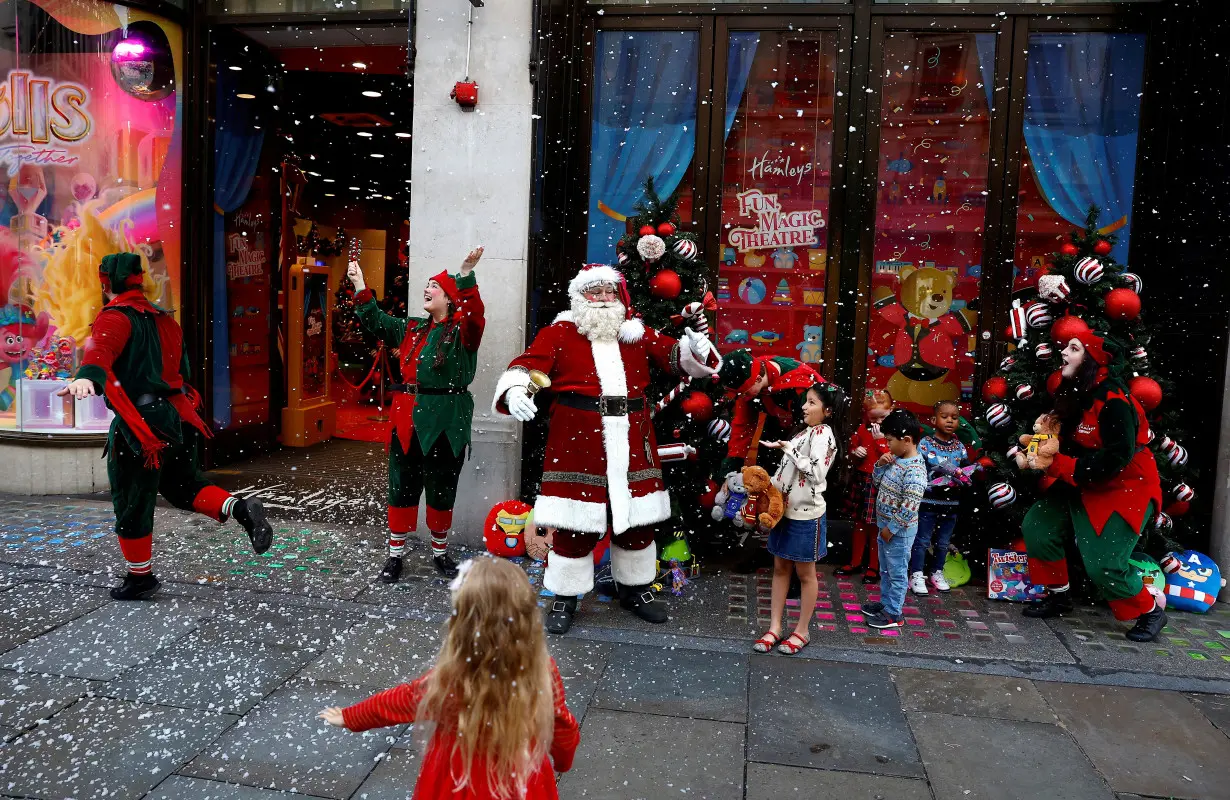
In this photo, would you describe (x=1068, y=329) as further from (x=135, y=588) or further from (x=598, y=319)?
(x=135, y=588)

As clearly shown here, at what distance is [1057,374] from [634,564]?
2.88 metres

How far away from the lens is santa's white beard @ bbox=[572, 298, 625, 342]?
5586mm

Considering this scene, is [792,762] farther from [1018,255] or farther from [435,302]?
[1018,255]

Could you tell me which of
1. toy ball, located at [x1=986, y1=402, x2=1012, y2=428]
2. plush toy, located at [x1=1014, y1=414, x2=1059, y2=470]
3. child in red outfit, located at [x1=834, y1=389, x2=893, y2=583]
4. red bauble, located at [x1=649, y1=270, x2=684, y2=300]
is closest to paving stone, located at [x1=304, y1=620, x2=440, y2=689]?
red bauble, located at [x1=649, y1=270, x2=684, y2=300]

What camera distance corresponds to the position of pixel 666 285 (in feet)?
20.7

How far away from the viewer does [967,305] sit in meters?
7.55

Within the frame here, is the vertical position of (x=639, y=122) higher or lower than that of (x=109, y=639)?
higher

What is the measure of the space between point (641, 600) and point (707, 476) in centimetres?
117

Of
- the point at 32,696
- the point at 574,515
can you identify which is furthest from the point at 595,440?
the point at 32,696

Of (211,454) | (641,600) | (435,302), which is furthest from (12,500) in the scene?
(641,600)

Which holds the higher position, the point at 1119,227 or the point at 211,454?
the point at 1119,227

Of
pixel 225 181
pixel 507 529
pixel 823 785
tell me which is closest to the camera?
pixel 823 785

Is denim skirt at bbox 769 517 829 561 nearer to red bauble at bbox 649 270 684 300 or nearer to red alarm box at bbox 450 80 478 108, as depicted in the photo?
red bauble at bbox 649 270 684 300

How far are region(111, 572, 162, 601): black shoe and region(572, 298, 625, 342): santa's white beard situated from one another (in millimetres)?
3037
